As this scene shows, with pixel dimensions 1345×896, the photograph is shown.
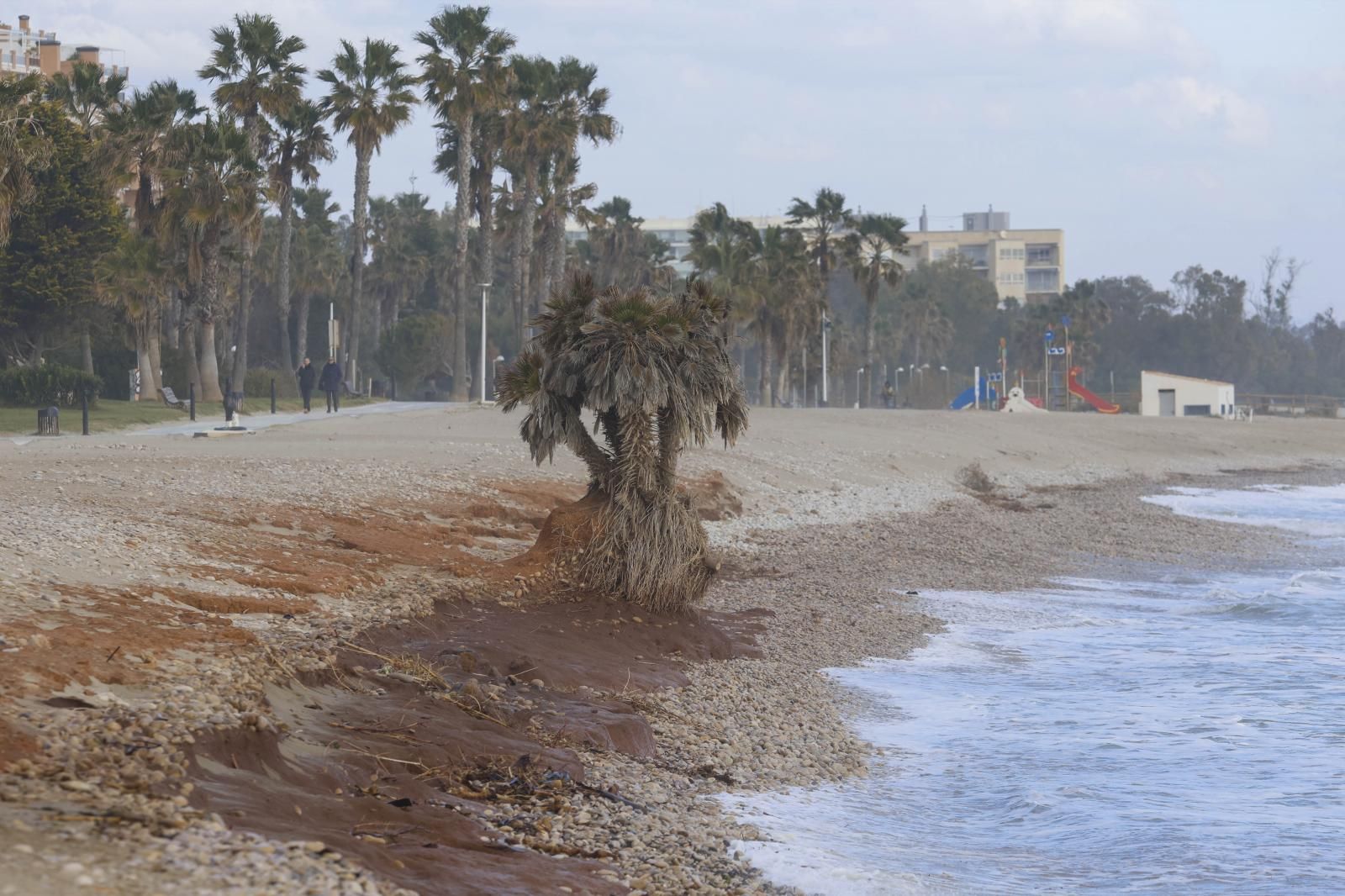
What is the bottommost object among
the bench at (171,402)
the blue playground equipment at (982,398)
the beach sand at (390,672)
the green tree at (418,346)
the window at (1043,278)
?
the beach sand at (390,672)

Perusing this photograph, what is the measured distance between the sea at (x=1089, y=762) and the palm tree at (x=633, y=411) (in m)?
1.98

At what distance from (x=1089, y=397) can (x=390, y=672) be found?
7809 cm

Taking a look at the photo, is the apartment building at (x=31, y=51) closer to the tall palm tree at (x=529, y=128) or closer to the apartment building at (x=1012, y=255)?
the tall palm tree at (x=529, y=128)

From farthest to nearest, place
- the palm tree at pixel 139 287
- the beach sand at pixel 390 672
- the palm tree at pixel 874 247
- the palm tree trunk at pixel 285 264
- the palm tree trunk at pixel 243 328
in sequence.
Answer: the palm tree at pixel 874 247
the palm tree trunk at pixel 285 264
the palm tree trunk at pixel 243 328
the palm tree at pixel 139 287
the beach sand at pixel 390 672

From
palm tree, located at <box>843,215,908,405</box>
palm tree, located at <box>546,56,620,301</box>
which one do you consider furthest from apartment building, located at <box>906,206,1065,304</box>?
palm tree, located at <box>546,56,620,301</box>

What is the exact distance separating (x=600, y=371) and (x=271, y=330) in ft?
220

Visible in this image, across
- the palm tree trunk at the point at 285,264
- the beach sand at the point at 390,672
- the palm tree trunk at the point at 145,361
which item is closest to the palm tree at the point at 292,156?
the palm tree trunk at the point at 285,264

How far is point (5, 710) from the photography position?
228 inches

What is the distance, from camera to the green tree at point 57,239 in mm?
38469

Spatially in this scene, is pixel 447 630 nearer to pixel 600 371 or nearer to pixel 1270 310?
pixel 600 371

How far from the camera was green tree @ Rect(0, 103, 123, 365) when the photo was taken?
126 feet

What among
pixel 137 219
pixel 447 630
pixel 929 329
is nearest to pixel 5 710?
pixel 447 630

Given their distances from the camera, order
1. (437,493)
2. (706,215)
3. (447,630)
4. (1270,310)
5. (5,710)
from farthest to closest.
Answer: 1. (1270,310)
2. (706,215)
3. (437,493)
4. (447,630)
5. (5,710)

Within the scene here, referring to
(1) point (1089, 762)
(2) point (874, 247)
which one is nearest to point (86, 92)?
(2) point (874, 247)
